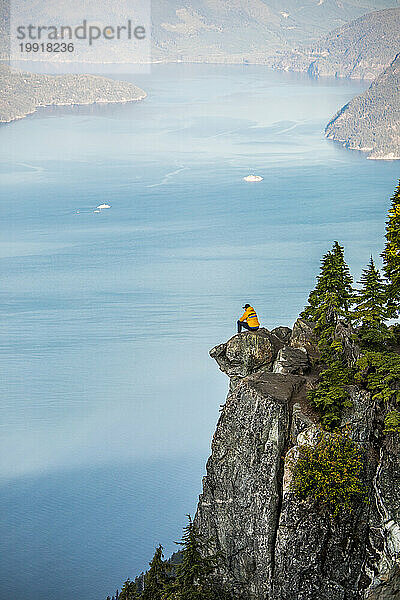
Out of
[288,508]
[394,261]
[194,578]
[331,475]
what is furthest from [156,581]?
[394,261]

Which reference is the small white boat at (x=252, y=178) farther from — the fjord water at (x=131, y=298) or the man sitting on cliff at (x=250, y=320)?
the man sitting on cliff at (x=250, y=320)

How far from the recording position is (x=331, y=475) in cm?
1781

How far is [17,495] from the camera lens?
198ft

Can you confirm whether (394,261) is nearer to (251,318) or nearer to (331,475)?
(251,318)

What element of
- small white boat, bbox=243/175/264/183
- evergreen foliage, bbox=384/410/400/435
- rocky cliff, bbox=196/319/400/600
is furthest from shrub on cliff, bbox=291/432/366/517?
small white boat, bbox=243/175/264/183

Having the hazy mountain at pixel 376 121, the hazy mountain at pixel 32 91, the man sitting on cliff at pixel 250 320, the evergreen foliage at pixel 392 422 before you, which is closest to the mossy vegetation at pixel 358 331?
the evergreen foliage at pixel 392 422

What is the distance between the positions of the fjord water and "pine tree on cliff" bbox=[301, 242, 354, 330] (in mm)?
28737

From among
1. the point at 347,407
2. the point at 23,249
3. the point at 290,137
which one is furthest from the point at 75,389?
the point at 290,137

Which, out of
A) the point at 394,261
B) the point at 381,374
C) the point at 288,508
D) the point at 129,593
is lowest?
the point at 129,593

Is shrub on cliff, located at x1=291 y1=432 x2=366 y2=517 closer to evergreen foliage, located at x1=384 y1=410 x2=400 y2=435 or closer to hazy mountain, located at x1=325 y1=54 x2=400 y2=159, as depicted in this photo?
evergreen foliage, located at x1=384 y1=410 x2=400 y2=435

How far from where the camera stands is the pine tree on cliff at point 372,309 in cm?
2114

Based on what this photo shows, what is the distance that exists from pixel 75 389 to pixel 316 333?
207 ft

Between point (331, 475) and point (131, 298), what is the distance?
80.6 metres

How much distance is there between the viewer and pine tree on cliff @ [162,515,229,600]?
18875 mm
